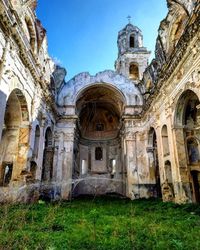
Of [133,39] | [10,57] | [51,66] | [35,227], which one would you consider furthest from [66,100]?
[133,39]

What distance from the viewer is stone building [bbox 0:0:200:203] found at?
958 cm

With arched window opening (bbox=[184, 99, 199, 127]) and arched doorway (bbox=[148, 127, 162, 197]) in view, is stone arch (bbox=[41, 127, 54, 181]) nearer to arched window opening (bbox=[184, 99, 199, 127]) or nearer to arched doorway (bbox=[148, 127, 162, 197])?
arched doorway (bbox=[148, 127, 162, 197])

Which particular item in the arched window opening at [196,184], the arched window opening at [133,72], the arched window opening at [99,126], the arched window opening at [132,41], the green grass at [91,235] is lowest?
the green grass at [91,235]

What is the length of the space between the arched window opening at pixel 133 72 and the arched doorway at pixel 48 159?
15458mm

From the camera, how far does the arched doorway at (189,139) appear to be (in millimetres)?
11005

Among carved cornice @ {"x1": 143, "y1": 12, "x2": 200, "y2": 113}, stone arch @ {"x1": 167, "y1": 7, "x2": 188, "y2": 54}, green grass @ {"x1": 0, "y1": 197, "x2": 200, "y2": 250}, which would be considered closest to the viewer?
green grass @ {"x1": 0, "y1": 197, "x2": 200, "y2": 250}

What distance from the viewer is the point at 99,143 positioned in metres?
23.7

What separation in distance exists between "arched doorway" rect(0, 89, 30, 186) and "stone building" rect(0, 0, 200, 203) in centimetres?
5

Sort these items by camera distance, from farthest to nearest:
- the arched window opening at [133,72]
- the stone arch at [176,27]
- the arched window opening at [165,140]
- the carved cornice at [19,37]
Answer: the arched window opening at [133,72], the arched window opening at [165,140], the stone arch at [176,27], the carved cornice at [19,37]

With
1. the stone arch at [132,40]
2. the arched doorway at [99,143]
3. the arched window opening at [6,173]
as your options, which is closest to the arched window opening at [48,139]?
the arched doorway at [99,143]

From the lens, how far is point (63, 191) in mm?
15484

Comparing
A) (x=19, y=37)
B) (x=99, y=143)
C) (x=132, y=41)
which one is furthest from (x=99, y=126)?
(x=19, y=37)

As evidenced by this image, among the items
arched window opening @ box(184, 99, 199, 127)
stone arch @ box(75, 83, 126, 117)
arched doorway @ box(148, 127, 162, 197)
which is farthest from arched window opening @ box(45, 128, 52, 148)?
arched window opening @ box(184, 99, 199, 127)

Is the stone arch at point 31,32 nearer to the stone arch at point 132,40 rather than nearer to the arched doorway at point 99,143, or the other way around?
the arched doorway at point 99,143
